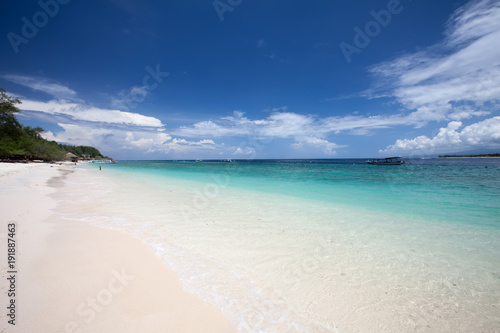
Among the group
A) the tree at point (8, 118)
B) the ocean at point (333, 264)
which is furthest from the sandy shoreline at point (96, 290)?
the tree at point (8, 118)

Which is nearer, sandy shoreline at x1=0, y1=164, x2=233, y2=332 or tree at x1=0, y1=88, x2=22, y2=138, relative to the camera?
sandy shoreline at x1=0, y1=164, x2=233, y2=332

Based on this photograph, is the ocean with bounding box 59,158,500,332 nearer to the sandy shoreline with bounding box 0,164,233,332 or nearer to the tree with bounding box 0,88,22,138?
the sandy shoreline with bounding box 0,164,233,332

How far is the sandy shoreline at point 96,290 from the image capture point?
2.59m

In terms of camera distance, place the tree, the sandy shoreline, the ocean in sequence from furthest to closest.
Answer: the tree
the ocean
the sandy shoreline

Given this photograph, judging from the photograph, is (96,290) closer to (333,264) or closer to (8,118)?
(333,264)

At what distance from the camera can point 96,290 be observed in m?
3.21

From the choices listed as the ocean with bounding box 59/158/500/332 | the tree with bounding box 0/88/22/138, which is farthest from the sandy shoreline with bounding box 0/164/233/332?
the tree with bounding box 0/88/22/138

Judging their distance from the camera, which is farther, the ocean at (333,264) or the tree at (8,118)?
the tree at (8,118)

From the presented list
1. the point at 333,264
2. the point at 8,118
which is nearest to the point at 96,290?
the point at 333,264

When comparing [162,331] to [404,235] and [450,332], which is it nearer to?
[450,332]

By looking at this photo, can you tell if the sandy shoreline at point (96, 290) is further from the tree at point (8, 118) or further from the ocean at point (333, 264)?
the tree at point (8, 118)

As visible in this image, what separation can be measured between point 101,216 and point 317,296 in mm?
8123

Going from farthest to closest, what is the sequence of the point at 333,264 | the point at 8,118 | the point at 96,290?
1. the point at 8,118
2. the point at 333,264
3. the point at 96,290

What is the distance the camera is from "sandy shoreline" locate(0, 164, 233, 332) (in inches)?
102
